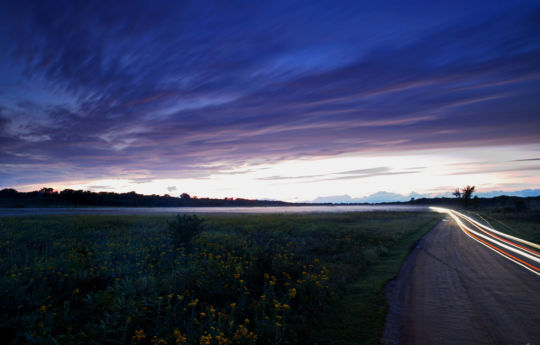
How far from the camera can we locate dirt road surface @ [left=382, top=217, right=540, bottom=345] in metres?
5.48

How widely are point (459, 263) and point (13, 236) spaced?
2377 cm

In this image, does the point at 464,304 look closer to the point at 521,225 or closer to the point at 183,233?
the point at 183,233

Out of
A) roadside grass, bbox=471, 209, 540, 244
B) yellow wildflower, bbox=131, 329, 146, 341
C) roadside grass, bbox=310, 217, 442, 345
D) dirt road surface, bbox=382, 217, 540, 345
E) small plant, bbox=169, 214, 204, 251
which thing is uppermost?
small plant, bbox=169, 214, 204, 251

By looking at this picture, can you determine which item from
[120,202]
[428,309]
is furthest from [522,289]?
[120,202]

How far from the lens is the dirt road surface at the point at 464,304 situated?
548 centimetres

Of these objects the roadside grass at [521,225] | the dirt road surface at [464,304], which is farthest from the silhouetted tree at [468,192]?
the dirt road surface at [464,304]

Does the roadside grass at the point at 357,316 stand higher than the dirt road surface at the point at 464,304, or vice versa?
the dirt road surface at the point at 464,304

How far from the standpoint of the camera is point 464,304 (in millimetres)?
7164

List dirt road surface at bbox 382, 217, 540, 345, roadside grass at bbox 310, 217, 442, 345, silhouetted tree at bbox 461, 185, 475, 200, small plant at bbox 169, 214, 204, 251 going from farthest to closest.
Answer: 1. silhouetted tree at bbox 461, 185, 475, 200
2. small plant at bbox 169, 214, 204, 251
3. roadside grass at bbox 310, 217, 442, 345
4. dirt road surface at bbox 382, 217, 540, 345

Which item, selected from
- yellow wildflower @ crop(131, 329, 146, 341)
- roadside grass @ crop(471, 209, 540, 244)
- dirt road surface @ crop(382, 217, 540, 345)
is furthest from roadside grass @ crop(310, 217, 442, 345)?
roadside grass @ crop(471, 209, 540, 244)

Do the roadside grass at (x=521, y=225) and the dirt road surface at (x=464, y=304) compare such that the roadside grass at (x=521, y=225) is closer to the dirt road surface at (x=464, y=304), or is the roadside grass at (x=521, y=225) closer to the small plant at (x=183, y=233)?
the dirt road surface at (x=464, y=304)

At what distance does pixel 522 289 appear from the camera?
8.37 metres

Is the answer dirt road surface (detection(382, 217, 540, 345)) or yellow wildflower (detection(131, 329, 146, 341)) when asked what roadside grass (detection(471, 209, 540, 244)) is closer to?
dirt road surface (detection(382, 217, 540, 345))

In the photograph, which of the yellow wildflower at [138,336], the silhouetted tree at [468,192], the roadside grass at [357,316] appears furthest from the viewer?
the silhouetted tree at [468,192]
